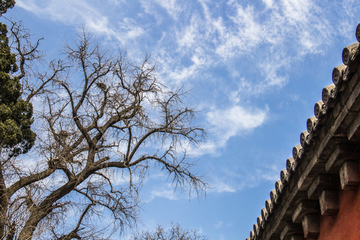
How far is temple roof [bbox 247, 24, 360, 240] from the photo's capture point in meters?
3.24

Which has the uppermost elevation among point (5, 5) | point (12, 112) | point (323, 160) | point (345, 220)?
point (5, 5)

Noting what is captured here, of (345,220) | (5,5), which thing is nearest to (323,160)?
(345,220)

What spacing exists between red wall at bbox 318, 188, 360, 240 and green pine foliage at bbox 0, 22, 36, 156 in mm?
6983

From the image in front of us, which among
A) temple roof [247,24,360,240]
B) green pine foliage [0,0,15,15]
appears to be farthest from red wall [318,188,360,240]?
green pine foliage [0,0,15,15]

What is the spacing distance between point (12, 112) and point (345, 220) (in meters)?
7.88

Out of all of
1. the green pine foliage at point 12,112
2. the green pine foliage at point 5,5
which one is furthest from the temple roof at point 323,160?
the green pine foliage at point 5,5

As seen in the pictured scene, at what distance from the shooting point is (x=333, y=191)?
3.95 metres

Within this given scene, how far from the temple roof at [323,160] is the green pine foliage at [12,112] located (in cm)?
624

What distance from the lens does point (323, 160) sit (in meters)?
3.81

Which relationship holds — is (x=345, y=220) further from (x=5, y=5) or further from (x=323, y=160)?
(x=5, y=5)

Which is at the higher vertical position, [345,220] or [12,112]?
[12,112]

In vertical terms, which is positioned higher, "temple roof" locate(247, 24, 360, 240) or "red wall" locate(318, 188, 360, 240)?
"temple roof" locate(247, 24, 360, 240)

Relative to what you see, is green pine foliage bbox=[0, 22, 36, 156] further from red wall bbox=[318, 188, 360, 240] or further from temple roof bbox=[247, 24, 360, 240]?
red wall bbox=[318, 188, 360, 240]

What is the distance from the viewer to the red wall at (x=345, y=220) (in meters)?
3.48
